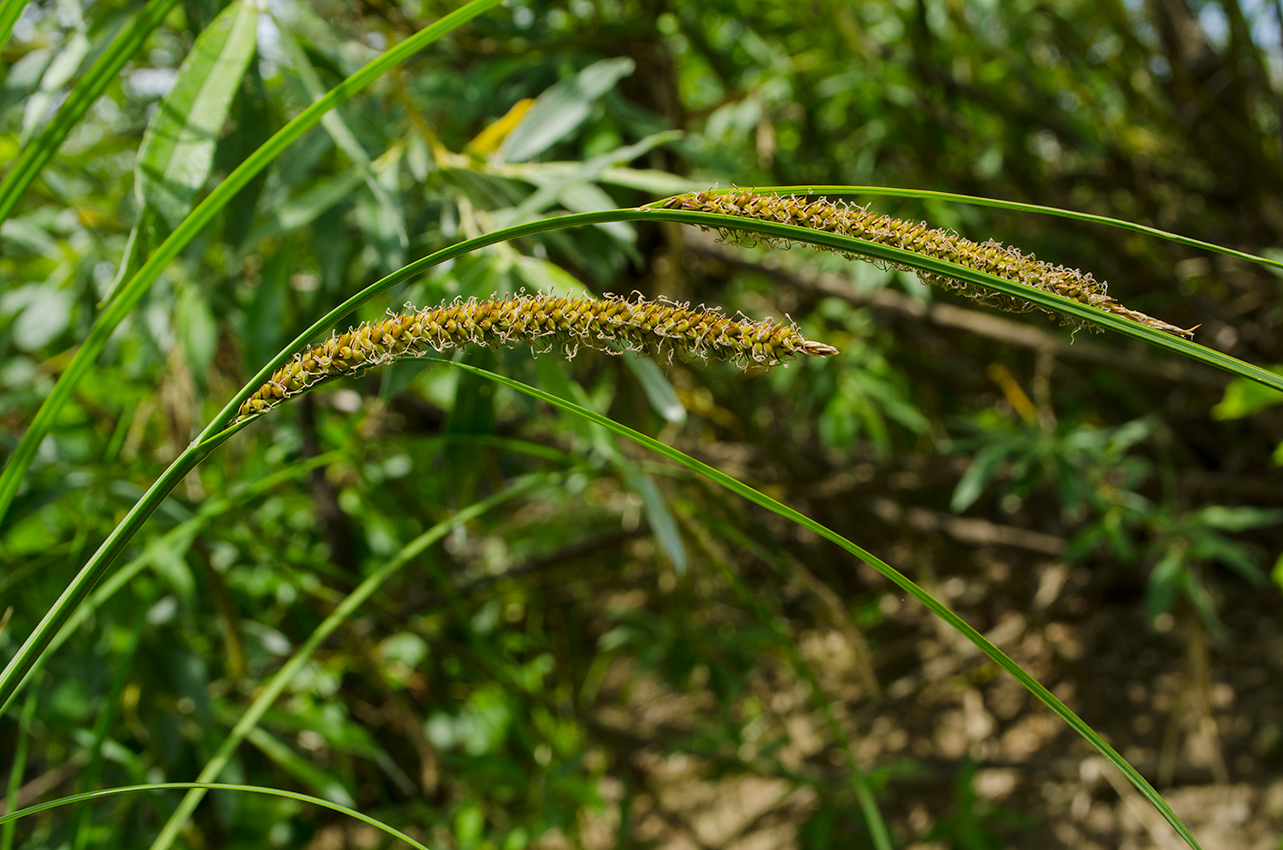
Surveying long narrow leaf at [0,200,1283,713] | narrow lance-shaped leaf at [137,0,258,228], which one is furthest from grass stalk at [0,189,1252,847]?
narrow lance-shaped leaf at [137,0,258,228]

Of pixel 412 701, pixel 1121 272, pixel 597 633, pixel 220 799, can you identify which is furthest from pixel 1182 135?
pixel 220 799

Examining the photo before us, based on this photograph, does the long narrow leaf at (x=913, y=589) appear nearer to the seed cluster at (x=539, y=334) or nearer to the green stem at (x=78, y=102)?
the seed cluster at (x=539, y=334)

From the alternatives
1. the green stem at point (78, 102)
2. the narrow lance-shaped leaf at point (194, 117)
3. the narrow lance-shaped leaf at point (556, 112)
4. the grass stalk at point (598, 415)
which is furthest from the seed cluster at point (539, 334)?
the narrow lance-shaped leaf at point (556, 112)

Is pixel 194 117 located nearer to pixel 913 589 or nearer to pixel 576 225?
pixel 576 225

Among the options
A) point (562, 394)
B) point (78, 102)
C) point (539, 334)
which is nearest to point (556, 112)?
point (562, 394)

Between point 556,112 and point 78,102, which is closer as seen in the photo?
point 78,102

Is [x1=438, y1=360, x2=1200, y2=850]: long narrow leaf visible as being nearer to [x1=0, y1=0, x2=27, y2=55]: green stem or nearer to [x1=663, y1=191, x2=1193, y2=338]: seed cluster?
[x1=663, y1=191, x2=1193, y2=338]: seed cluster

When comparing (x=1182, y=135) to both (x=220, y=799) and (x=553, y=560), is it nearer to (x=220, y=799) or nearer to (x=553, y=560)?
(x=553, y=560)

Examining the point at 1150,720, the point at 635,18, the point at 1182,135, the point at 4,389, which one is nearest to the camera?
the point at 635,18
